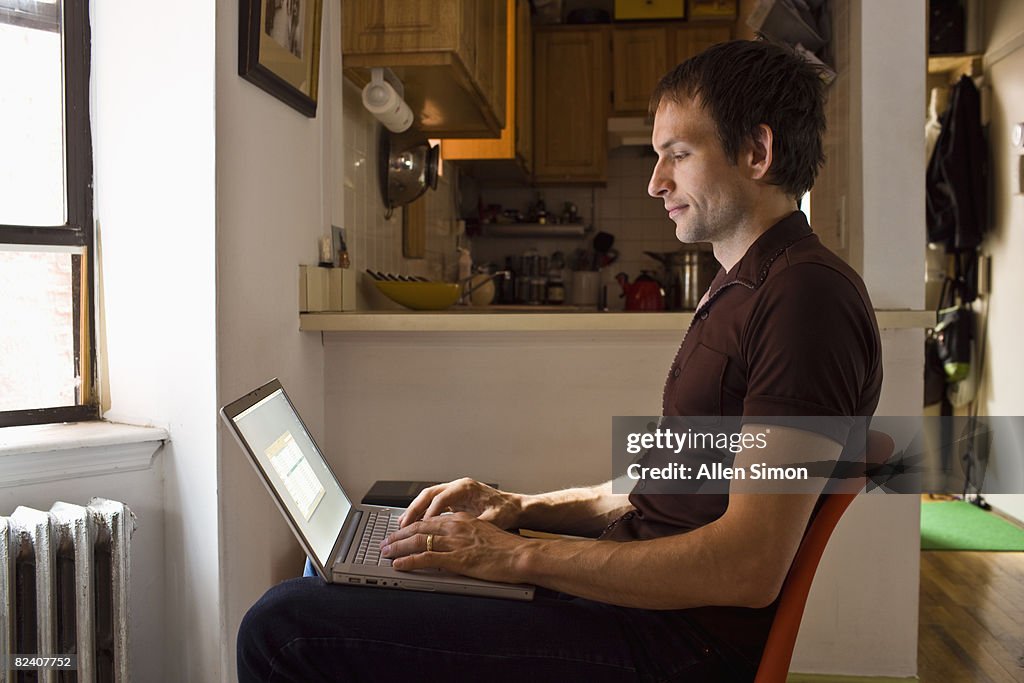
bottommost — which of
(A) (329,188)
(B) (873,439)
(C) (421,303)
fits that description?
(B) (873,439)


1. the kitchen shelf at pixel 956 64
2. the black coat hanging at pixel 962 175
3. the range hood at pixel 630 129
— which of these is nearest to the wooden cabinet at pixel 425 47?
the range hood at pixel 630 129

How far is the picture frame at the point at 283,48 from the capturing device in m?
1.71

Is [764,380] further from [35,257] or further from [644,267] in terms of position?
[644,267]

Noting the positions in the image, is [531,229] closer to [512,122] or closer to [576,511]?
[512,122]

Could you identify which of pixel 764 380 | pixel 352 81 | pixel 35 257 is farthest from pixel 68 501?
pixel 352 81

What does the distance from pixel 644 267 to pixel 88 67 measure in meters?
4.17

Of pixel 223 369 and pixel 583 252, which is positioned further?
pixel 583 252

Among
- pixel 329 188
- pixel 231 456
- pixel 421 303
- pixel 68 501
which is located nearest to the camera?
pixel 68 501

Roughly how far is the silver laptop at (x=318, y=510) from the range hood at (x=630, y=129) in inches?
155

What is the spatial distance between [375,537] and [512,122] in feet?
10.2

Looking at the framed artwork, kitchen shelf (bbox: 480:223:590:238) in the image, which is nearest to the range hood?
kitchen shelf (bbox: 480:223:590:238)

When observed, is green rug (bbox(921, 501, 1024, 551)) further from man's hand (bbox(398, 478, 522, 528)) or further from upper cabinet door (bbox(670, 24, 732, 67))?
man's hand (bbox(398, 478, 522, 528))

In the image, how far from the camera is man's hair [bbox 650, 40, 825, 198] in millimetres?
1169

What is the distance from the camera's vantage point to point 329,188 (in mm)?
2277
